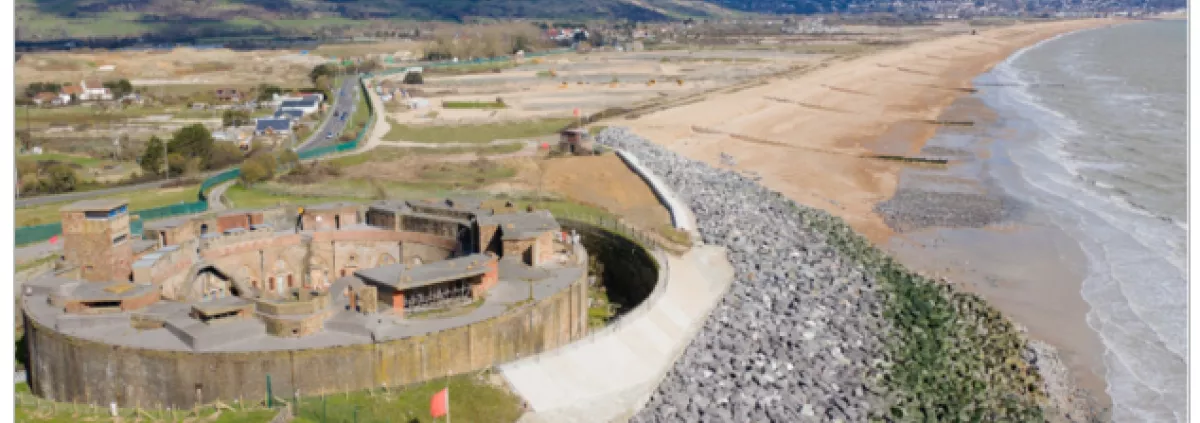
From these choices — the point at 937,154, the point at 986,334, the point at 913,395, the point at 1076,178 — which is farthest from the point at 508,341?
the point at 937,154

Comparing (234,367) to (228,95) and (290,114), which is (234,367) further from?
(228,95)

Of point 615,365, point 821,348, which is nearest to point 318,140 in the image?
point 615,365

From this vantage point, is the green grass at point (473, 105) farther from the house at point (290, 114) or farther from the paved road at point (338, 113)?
the house at point (290, 114)

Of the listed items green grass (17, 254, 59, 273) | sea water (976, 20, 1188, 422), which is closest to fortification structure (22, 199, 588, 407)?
green grass (17, 254, 59, 273)

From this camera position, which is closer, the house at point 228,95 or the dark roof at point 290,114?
the dark roof at point 290,114

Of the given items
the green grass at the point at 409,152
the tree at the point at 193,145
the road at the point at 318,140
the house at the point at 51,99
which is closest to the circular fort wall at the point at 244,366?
the road at the point at 318,140
